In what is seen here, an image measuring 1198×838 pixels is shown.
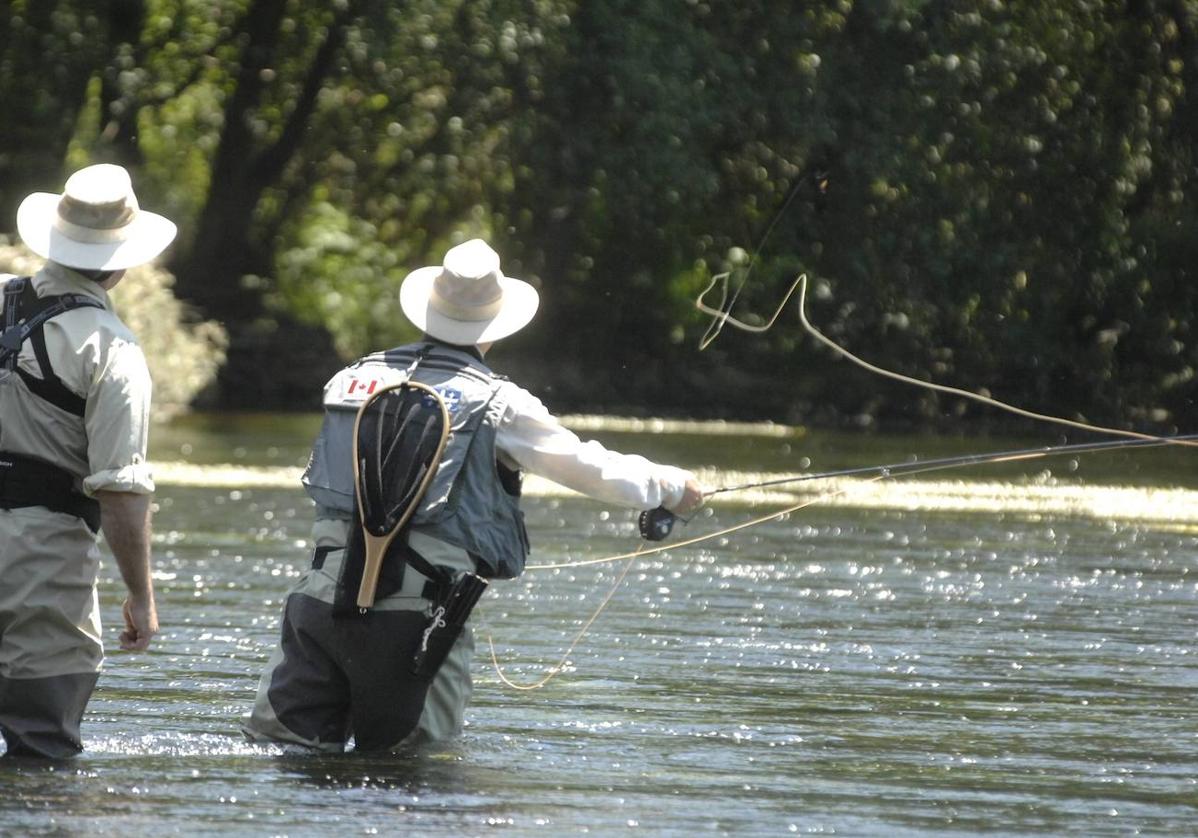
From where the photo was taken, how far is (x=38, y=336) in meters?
5.65

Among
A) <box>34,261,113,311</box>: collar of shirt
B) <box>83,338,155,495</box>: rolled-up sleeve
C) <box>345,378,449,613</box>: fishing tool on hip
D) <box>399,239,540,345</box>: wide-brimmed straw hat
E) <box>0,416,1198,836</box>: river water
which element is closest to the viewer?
<box>83,338,155,495</box>: rolled-up sleeve

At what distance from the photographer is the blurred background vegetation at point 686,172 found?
2945 cm

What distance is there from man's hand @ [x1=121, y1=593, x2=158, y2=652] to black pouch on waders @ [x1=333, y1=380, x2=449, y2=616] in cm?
52

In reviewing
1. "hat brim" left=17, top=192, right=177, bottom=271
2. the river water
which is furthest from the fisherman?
"hat brim" left=17, top=192, right=177, bottom=271

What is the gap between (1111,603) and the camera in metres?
11.3

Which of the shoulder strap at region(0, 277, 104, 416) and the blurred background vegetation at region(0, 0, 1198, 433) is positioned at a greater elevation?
the shoulder strap at region(0, 277, 104, 416)

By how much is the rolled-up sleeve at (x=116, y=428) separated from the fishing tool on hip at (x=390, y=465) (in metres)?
0.61

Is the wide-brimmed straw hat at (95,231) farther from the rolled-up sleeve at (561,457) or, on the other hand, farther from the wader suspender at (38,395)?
the rolled-up sleeve at (561,457)

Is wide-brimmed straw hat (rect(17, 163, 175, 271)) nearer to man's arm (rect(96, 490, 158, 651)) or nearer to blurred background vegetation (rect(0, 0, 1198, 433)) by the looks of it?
man's arm (rect(96, 490, 158, 651))

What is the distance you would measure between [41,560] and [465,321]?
1275 millimetres

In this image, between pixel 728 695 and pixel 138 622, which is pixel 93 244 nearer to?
pixel 138 622

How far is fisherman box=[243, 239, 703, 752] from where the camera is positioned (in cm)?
607

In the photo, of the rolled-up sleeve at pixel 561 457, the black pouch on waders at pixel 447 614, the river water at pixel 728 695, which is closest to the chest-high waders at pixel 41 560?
the river water at pixel 728 695

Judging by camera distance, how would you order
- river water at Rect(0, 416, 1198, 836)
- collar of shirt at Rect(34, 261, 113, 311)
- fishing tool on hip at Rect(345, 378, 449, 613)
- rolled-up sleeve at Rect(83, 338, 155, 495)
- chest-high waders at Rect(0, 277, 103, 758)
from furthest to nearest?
fishing tool on hip at Rect(345, 378, 449, 613) → river water at Rect(0, 416, 1198, 836) → collar of shirt at Rect(34, 261, 113, 311) → chest-high waders at Rect(0, 277, 103, 758) → rolled-up sleeve at Rect(83, 338, 155, 495)
